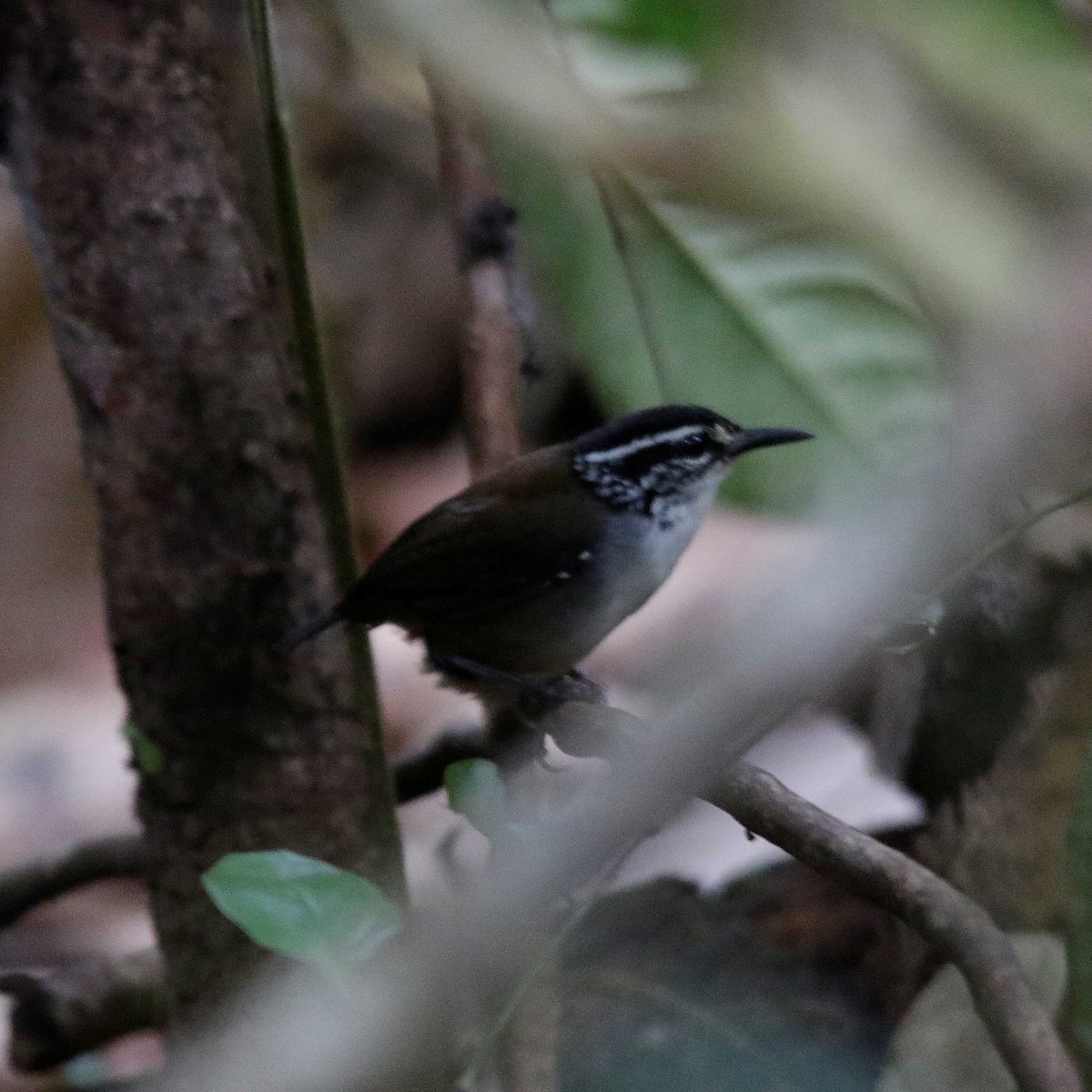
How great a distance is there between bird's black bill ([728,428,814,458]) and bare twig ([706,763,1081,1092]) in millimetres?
791

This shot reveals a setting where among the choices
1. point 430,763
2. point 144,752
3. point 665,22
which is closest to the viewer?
point 665,22

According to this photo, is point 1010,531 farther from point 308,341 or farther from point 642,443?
point 642,443

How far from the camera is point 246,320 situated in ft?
7.50

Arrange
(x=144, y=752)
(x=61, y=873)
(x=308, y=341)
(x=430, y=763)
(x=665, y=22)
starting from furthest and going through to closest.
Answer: (x=61, y=873) < (x=430, y=763) < (x=144, y=752) < (x=308, y=341) < (x=665, y=22)

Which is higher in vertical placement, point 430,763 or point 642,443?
point 642,443

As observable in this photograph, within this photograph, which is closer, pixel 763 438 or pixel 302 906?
pixel 302 906

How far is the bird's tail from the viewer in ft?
7.52

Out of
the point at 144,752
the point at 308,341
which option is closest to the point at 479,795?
the point at 308,341

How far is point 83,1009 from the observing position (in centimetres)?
297

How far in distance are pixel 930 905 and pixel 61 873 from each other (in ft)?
7.44

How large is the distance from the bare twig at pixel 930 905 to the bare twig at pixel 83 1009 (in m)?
1.78

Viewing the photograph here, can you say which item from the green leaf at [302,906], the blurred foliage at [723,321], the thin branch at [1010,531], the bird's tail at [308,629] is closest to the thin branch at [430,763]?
the bird's tail at [308,629]

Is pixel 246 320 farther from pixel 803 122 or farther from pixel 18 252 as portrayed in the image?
pixel 18 252

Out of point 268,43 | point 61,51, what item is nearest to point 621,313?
point 268,43
